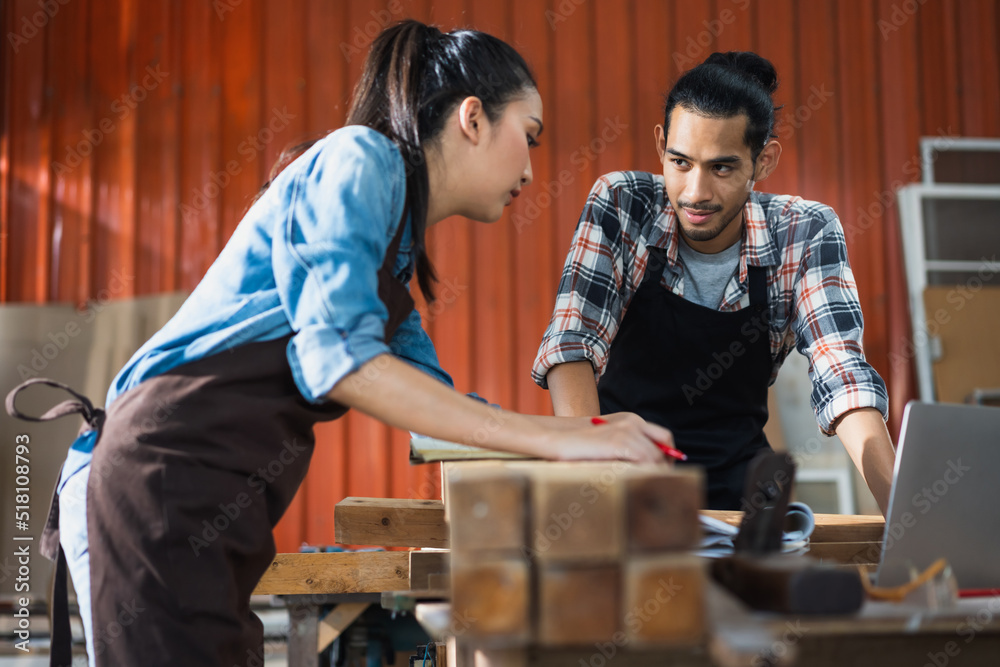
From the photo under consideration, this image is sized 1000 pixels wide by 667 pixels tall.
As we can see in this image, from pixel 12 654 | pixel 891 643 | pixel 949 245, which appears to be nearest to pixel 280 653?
pixel 12 654

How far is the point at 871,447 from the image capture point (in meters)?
1.45

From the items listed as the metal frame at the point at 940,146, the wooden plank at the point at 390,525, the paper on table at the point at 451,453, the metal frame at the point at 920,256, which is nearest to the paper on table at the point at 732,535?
the paper on table at the point at 451,453

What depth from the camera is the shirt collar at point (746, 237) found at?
1912 millimetres

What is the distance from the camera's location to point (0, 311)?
12.7 feet

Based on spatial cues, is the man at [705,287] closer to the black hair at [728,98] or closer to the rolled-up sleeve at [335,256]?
the black hair at [728,98]

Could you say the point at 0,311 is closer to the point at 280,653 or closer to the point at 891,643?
the point at 280,653

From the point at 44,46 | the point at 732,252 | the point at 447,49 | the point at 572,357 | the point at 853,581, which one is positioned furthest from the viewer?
the point at 44,46

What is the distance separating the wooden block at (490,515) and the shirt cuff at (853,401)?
3.60 feet

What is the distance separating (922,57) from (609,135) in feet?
5.82

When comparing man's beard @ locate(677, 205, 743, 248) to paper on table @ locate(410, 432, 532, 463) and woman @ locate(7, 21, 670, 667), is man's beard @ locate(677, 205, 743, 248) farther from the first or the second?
paper on table @ locate(410, 432, 532, 463)

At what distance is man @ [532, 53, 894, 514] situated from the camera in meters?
1.76

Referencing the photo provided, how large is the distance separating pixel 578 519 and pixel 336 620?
2.01 metres

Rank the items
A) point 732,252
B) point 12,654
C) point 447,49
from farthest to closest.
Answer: point 12,654
point 732,252
point 447,49

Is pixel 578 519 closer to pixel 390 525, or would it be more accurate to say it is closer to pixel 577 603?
pixel 577 603
